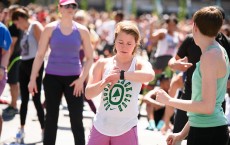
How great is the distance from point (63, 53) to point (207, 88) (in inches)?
95.0

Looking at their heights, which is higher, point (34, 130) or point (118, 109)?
point (118, 109)

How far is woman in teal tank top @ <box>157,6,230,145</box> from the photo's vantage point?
9.47ft

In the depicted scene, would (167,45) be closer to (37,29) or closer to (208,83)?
(37,29)

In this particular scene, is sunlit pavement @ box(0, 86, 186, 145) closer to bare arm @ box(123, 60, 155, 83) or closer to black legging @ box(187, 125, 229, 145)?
bare arm @ box(123, 60, 155, 83)

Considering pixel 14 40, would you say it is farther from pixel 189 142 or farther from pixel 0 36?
pixel 189 142

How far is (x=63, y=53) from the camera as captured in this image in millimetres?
5023

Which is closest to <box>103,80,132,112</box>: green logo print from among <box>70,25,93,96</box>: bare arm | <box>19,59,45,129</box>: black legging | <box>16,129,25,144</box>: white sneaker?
<box>70,25,93,96</box>: bare arm

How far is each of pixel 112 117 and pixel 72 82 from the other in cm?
154

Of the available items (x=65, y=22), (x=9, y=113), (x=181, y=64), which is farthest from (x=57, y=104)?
(x=9, y=113)

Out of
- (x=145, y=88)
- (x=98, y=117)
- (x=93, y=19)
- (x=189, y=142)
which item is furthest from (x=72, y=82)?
(x=93, y=19)

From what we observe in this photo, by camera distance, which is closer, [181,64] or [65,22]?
[181,64]

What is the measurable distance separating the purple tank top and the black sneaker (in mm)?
2839

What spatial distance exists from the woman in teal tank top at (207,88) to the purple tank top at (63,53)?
208 cm

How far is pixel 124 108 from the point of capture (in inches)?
141
